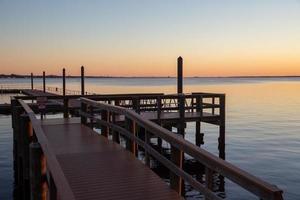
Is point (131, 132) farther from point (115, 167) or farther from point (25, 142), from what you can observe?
point (25, 142)

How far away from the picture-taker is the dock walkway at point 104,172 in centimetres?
582

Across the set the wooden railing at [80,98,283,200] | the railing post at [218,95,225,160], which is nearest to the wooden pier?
the wooden railing at [80,98,283,200]

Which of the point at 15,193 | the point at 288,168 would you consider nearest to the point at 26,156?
the point at 15,193

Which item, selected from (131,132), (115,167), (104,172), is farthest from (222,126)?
(104,172)

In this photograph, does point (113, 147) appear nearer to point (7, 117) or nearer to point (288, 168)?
point (288, 168)

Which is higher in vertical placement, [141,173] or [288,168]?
[141,173]

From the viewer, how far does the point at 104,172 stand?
696 centimetres

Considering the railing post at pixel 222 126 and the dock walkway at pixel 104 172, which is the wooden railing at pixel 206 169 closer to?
the dock walkway at pixel 104 172

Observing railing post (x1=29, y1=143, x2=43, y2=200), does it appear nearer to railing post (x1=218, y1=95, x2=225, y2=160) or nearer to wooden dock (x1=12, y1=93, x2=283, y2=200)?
wooden dock (x1=12, y1=93, x2=283, y2=200)

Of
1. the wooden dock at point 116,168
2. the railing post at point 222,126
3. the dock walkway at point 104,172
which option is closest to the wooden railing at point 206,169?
the wooden dock at point 116,168

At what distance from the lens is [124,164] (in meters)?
7.51

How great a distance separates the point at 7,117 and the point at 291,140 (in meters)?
26.1

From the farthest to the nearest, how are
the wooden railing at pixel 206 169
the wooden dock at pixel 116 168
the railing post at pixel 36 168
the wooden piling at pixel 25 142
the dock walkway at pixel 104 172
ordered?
the wooden piling at pixel 25 142, the dock walkway at pixel 104 172, the railing post at pixel 36 168, the wooden dock at pixel 116 168, the wooden railing at pixel 206 169

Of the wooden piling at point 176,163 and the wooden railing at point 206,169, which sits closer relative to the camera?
the wooden railing at point 206,169
